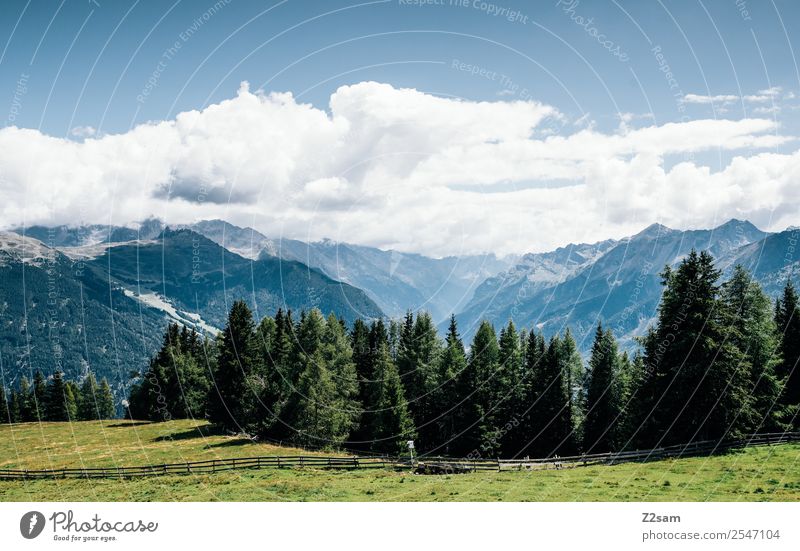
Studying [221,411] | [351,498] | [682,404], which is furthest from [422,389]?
[351,498]

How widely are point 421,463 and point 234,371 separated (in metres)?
30.5

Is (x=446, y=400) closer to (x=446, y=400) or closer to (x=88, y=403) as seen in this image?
(x=446, y=400)

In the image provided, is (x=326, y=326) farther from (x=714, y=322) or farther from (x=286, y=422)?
(x=714, y=322)

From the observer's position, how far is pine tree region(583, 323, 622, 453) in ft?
190

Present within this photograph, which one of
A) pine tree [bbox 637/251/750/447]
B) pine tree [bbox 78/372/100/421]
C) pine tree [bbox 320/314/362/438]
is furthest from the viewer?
pine tree [bbox 78/372/100/421]

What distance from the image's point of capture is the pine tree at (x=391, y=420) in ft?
182

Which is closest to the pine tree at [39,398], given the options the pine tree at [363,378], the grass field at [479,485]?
the pine tree at [363,378]

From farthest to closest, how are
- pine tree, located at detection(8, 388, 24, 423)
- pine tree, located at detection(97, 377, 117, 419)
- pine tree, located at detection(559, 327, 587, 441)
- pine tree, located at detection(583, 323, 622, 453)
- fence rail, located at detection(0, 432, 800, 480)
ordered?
pine tree, located at detection(97, 377, 117, 419)
pine tree, located at detection(8, 388, 24, 423)
pine tree, located at detection(559, 327, 587, 441)
pine tree, located at detection(583, 323, 622, 453)
fence rail, located at detection(0, 432, 800, 480)

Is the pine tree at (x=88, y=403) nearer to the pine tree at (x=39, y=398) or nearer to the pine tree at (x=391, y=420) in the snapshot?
the pine tree at (x=39, y=398)

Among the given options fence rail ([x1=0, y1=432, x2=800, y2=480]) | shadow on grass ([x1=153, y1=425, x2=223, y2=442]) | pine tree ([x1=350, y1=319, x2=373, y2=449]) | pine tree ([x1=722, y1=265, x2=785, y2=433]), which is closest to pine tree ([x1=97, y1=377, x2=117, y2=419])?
shadow on grass ([x1=153, y1=425, x2=223, y2=442])

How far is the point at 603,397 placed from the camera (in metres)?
59.6

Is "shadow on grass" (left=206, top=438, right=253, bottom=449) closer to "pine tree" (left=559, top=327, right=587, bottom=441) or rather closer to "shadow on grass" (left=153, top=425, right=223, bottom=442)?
"shadow on grass" (left=153, top=425, right=223, bottom=442)

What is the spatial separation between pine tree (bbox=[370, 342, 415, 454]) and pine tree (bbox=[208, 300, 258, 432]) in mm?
14546

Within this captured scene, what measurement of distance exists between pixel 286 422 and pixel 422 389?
1597 centimetres
